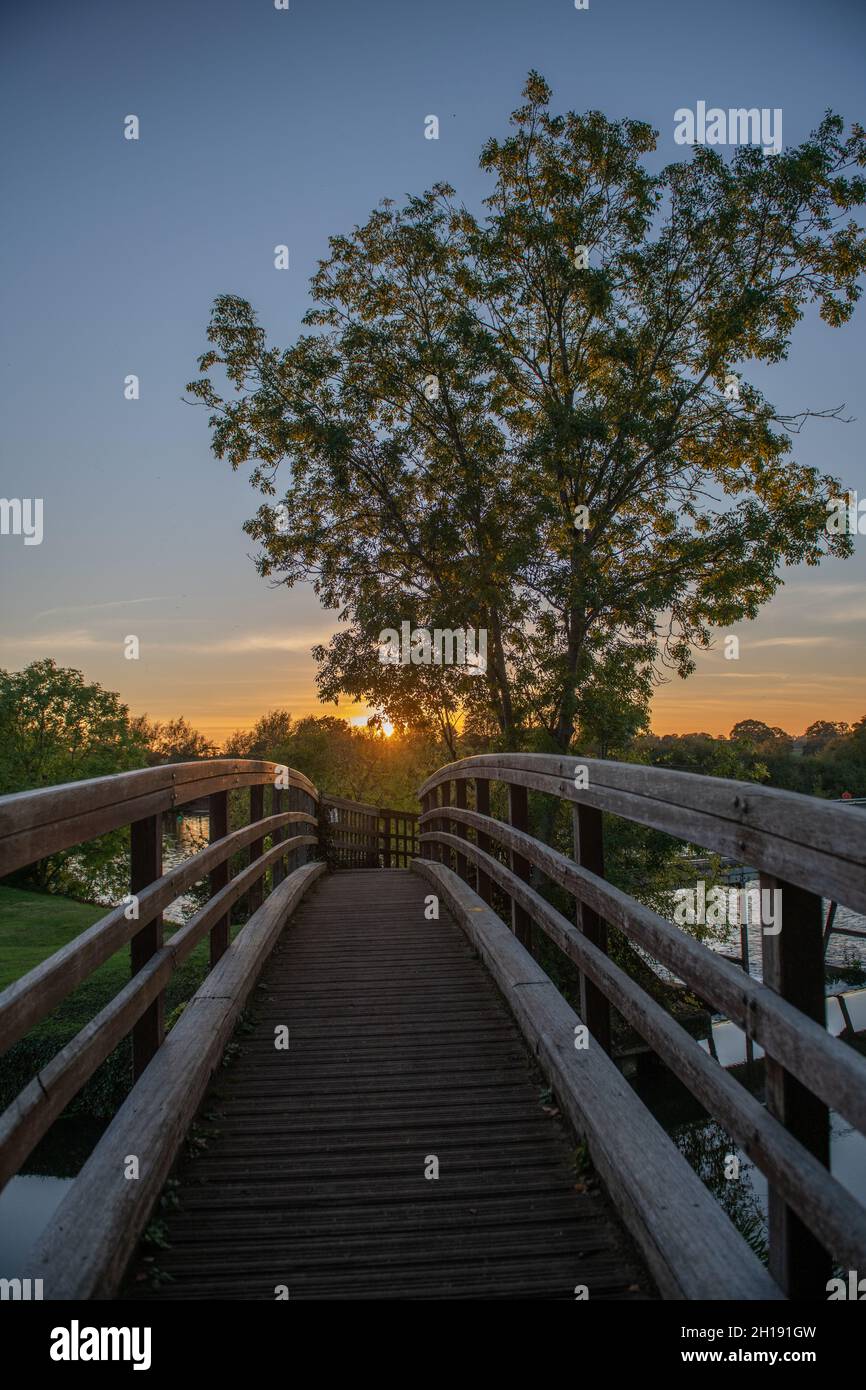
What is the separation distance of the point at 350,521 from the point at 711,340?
7394 mm

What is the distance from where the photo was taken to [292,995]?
4.61 metres

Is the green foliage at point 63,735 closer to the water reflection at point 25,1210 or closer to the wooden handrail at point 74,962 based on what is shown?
the water reflection at point 25,1210

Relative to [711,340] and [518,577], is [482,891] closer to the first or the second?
[518,577]

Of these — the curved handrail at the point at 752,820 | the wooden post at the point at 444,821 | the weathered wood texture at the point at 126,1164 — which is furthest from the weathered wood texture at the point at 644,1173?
the wooden post at the point at 444,821

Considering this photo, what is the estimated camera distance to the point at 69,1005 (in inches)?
504

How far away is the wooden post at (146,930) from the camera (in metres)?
2.95

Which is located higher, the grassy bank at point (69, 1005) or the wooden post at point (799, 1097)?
the wooden post at point (799, 1097)

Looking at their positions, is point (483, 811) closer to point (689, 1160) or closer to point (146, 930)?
point (146, 930)

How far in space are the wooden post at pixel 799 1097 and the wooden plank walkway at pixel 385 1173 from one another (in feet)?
1.49

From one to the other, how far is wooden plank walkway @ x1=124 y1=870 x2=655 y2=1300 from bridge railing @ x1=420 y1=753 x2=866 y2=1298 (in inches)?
7.6

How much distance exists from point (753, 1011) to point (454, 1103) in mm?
1798

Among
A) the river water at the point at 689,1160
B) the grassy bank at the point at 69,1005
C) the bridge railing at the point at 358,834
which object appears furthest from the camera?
the bridge railing at the point at 358,834

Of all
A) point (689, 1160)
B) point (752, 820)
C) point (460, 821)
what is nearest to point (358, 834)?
point (689, 1160)

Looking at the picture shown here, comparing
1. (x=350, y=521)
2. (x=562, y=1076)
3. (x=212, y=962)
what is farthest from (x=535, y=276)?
(x=562, y=1076)
